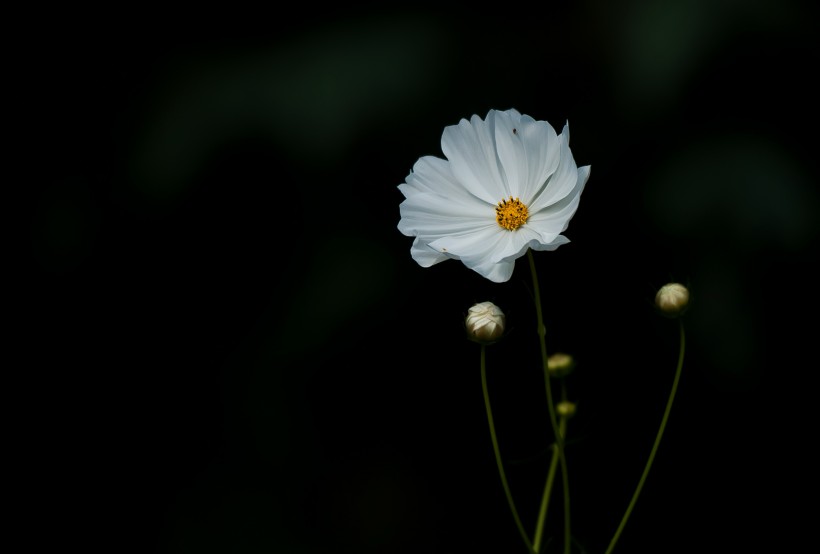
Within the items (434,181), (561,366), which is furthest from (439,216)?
(561,366)

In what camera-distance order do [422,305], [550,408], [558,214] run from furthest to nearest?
1. [422,305]
2. [558,214]
3. [550,408]

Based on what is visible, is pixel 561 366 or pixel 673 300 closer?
pixel 673 300

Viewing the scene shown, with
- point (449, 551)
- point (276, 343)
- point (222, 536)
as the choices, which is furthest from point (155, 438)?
point (449, 551)

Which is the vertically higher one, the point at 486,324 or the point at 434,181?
the point at 434,181

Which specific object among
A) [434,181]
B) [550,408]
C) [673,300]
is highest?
[434,181]

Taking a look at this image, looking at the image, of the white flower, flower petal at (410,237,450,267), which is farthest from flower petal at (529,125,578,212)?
flower petal at (410,237,450,267)

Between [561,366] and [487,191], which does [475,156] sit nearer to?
[487,191]

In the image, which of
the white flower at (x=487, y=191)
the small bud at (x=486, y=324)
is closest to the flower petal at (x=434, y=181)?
the white flower at (x=487, y=191)
